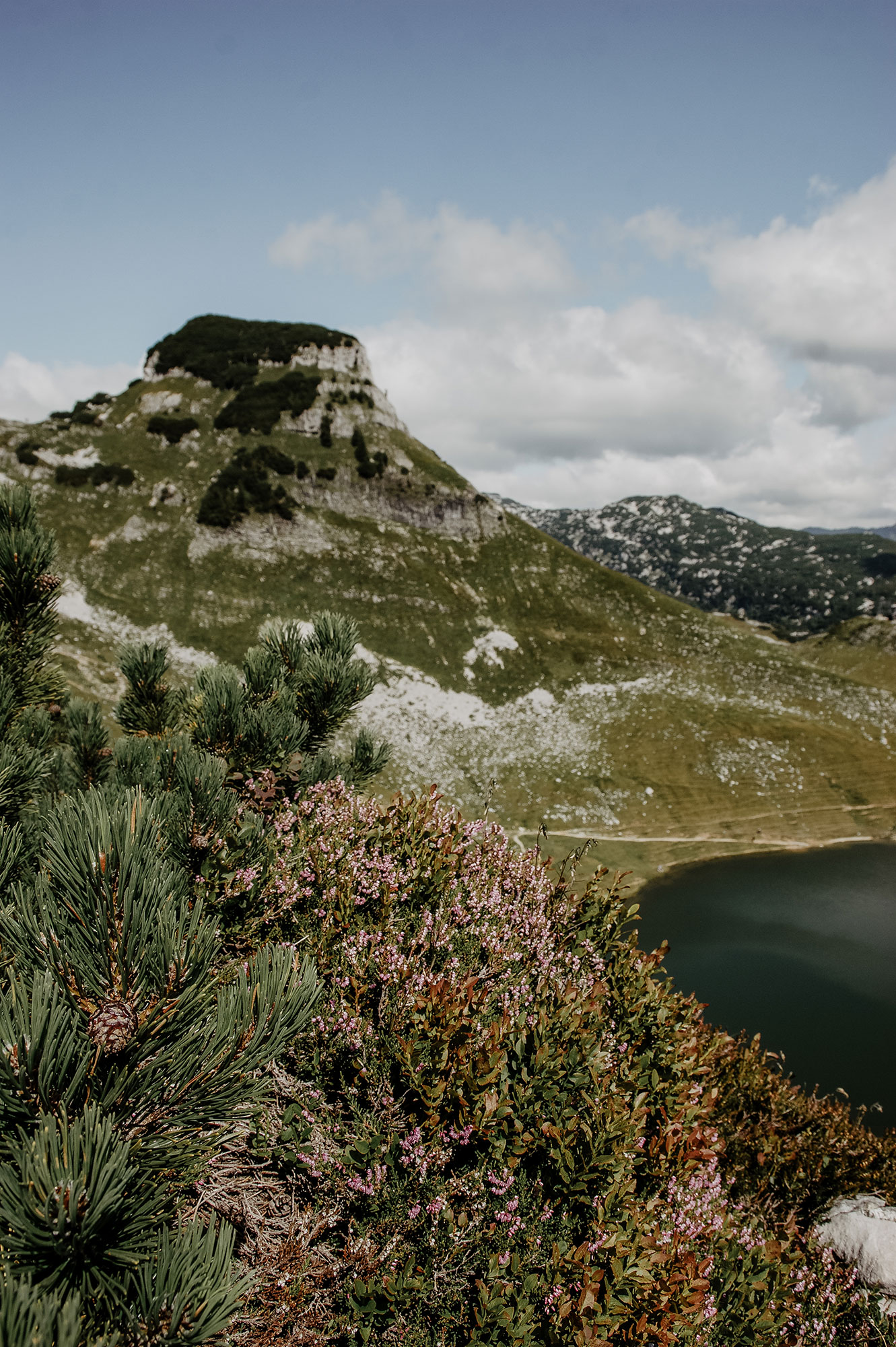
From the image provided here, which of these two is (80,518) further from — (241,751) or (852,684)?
(852,684)

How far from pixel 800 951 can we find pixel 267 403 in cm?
8539

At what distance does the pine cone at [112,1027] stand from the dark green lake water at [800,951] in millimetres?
31073

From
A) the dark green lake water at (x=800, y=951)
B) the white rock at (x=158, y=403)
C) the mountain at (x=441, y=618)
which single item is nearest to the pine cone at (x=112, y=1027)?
the dark green lake water at (x=800, y=951)

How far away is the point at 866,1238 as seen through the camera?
27.6 ft

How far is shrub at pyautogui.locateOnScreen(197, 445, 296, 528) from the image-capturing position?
6619cm

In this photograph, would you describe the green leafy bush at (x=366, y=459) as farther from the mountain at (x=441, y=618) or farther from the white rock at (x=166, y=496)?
the white rock at (x=166, y=496)

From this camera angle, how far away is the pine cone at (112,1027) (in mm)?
2152

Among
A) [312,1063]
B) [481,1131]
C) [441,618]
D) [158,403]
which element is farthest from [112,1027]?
[158,403]

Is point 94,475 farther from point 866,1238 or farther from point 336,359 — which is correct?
point 866,1238

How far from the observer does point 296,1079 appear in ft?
17.0

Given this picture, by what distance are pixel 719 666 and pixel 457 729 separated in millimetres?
33514

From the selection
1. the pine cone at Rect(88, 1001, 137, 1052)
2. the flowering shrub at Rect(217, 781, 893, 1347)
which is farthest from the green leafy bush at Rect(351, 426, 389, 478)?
the pine cone at Rect(88, 1001, 137, 1052)

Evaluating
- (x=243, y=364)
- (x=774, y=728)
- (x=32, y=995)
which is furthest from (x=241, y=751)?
(x=243, y=364)

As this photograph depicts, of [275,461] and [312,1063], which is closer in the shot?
[312,1063]
